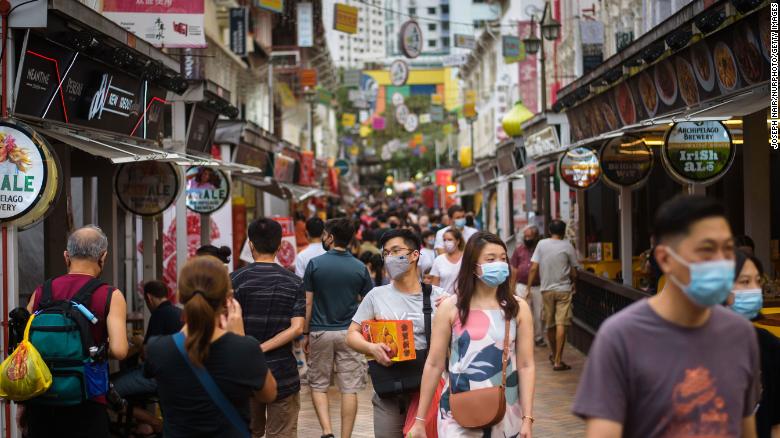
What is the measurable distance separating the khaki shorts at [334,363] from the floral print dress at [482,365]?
3.52 metres

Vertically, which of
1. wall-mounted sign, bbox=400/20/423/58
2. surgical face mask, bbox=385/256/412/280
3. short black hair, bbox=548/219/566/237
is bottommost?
surgical face mask, bbox=385/256/412/280

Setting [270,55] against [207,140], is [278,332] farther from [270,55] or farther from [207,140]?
[270,55]

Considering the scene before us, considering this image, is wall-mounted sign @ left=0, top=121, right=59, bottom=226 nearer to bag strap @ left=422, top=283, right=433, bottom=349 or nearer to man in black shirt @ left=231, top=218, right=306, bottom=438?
man in black shirt @ left=231, top=218, right=306, bottom=438

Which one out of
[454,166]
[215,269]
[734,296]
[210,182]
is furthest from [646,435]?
[454,166]

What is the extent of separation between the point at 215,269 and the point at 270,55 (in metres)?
29.7

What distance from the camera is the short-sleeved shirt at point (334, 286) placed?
8.94 metres

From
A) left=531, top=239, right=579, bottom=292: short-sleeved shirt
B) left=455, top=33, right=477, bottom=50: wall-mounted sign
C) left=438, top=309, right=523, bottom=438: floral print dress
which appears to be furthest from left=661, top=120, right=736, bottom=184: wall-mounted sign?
left=455, top=33, right=477, bottom=50: wall-mounted sign

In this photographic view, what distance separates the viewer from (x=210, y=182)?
51.7 ft

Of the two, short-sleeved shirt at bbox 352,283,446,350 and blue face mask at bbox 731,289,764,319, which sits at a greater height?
blue face mask at bbox 731,289,764,319

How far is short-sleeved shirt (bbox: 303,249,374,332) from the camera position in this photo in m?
8.94

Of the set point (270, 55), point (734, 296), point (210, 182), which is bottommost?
point (734, 296)

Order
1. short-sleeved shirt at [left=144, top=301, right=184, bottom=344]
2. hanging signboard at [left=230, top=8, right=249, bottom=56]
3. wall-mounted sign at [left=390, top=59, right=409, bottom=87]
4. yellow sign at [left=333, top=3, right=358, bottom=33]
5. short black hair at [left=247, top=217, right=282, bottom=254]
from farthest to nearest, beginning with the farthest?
wall-mounted sign at [left=390, top=59, right=409, bottom=87] < yellow sign at [left=333, top=3, right=358, bottom=33] < hanging signboard at [left=230, top=8, right=249, bottom=56] < short-sleeved shirt at [left=144, top=301, right=184, bottom=344] < short black hair at [left=247, top=217, right=282, bottom=254]

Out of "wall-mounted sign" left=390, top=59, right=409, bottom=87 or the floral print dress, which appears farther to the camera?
"wall-mounted sign" left=390, top=59, right=409, bottom=87

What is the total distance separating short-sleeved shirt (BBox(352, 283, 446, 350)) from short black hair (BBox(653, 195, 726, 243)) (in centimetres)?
322
